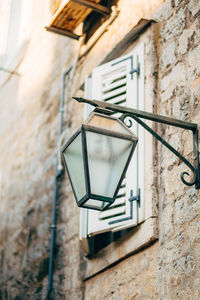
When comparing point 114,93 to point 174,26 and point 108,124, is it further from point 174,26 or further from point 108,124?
point 108,124

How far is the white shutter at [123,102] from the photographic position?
516cm

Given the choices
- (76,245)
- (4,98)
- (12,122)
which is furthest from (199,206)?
(4,98)

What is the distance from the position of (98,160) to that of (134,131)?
1.57 metres

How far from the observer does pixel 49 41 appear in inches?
338

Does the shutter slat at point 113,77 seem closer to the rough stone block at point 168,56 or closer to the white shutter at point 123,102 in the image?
the white shutter at point 123,102

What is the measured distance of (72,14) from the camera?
22.1 feet

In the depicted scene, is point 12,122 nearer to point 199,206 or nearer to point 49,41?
point 49,41

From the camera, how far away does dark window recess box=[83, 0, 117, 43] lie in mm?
6676

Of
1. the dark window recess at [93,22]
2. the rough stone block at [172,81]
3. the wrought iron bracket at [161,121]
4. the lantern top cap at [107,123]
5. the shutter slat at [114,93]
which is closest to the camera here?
the lantern top cap at [107,123]

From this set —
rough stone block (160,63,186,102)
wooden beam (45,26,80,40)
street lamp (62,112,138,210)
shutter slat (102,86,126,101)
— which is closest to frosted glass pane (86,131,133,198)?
street lamp (62,112,138,210)

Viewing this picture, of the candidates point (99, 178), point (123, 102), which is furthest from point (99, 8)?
point (99, 178)

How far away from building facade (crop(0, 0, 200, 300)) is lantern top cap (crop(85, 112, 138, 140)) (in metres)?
0.76

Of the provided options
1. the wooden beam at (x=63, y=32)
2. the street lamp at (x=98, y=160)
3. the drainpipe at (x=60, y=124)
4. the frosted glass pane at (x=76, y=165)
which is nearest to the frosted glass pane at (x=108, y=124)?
the street lamp at (x=98, y=160)

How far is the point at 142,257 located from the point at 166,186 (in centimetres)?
57
